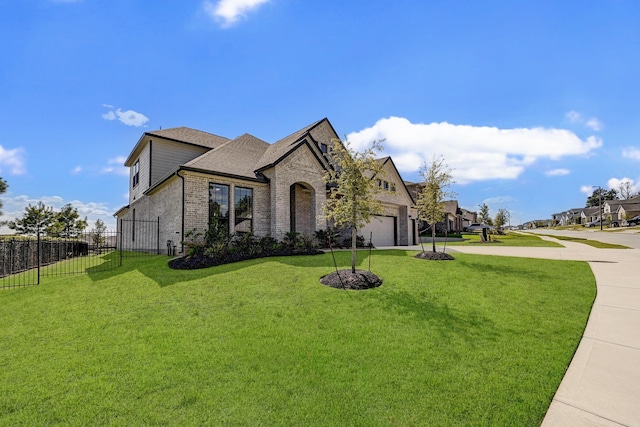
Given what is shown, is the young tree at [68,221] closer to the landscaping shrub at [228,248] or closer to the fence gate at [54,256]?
the fence gate at [54,256]

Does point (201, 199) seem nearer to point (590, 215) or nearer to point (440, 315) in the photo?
point (440, 315)

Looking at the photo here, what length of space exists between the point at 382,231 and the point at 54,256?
908 inches

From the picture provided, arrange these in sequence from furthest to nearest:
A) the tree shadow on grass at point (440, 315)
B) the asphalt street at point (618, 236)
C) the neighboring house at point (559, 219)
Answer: the neighboring house at point (559, 219) → the asphalt street at point (618, 236) → the tree shadow on grass at point (440, 315)

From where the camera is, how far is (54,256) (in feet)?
60.8

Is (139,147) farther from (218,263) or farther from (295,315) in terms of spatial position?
(295,315)

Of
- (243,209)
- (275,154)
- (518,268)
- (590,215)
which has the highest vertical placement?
(275,154)

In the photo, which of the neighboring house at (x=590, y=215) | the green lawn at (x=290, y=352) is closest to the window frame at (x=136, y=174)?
the green lawn at (x=290, y=352)

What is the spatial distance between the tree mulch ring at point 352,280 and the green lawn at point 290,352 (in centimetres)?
34

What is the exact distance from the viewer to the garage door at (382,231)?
20.6 metres

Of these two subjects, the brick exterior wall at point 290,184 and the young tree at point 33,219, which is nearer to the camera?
the brick exterior wall at point 290,184

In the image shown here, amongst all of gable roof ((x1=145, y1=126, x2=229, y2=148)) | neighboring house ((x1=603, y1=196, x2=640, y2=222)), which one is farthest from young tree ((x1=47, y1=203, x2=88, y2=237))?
neighboring house ((x1=603, y1=196, x2=640, y2=222))

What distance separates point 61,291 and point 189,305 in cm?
477

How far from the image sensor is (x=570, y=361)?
3.87 meters

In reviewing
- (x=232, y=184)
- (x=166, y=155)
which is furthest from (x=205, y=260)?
(x=166, y=155)
